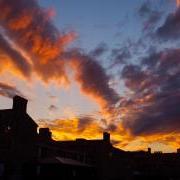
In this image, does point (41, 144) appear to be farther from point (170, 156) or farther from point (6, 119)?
point (170, 156)

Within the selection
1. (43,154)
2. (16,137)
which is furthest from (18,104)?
(43,154)

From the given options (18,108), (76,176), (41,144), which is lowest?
(76,176)

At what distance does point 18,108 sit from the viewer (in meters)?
53.3

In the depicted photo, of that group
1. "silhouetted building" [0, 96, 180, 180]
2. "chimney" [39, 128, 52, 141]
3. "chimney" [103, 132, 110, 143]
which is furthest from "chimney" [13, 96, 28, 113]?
"chimney" [103, 132, 110, 143]

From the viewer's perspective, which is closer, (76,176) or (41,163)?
(41,163)

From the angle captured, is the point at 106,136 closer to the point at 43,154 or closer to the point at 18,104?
the point at 43,154

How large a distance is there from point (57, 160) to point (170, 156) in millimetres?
57702

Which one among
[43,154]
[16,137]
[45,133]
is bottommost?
[43,154]

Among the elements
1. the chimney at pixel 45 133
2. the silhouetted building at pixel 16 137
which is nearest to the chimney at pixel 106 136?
the chimney at pixel 45 133

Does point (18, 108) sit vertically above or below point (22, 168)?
above

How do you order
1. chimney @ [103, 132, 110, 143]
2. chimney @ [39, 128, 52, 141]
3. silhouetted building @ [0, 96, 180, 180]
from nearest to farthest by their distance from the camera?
silhouetted building @ [0, 96, 180, 180] → chimney @ [39, 128, 52, 141] → chimney @ [103, 132, 110, 143]

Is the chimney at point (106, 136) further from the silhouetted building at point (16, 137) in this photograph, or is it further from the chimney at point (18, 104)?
the chimney at point (18, 104)

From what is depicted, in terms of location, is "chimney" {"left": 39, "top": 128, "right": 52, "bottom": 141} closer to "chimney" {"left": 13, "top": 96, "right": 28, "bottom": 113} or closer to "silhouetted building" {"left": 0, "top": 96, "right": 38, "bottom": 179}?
"silhouetted building" {"left": 0, "top": 96, "right": 38, "bottom": 179}

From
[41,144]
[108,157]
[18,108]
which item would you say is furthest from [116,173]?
[18,108]
